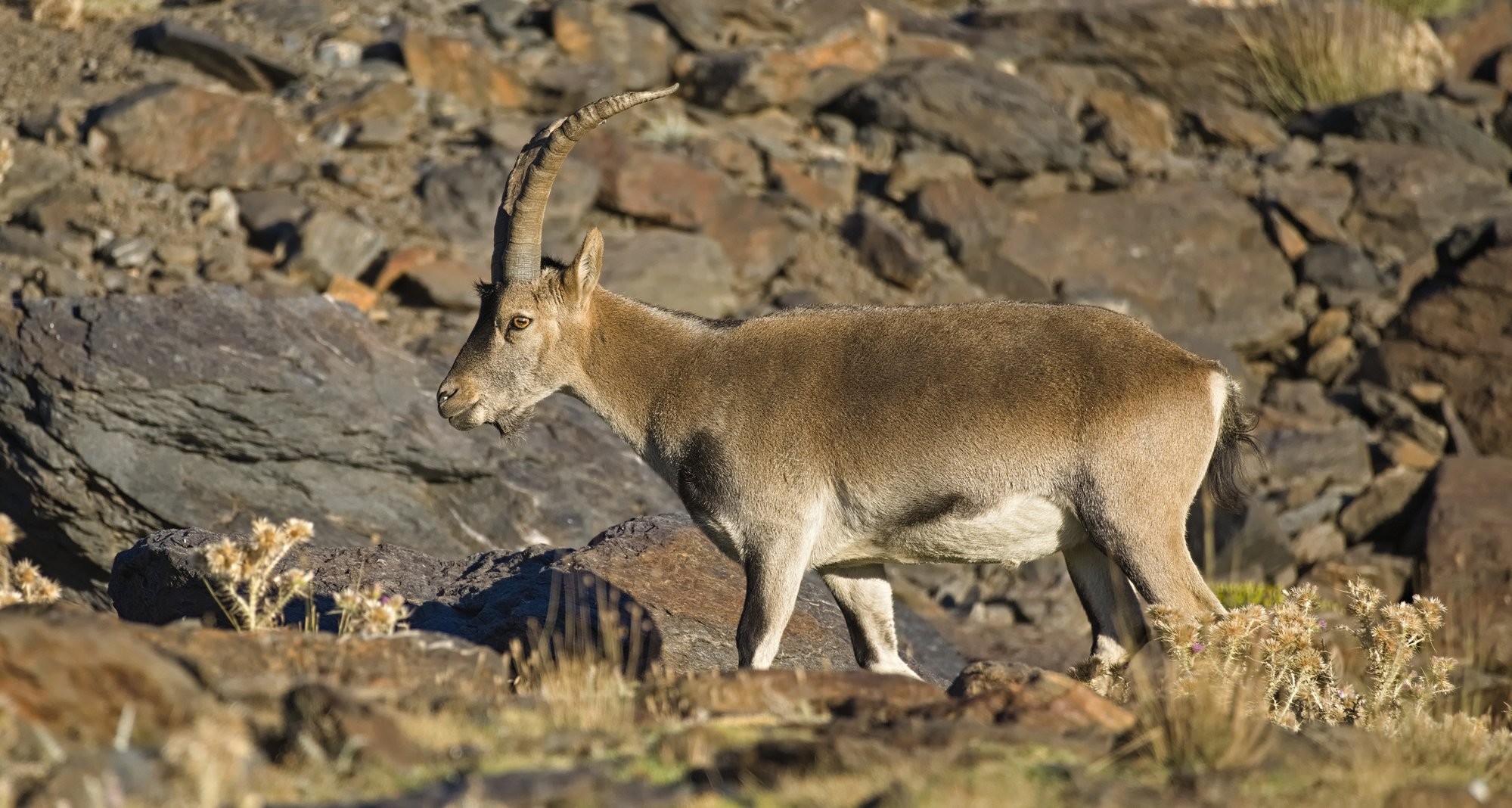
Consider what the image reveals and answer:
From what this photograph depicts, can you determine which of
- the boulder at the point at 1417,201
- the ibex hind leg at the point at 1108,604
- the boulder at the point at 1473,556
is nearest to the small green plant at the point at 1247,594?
the boulder at the point at 1473,556

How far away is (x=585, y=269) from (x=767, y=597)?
233 cm

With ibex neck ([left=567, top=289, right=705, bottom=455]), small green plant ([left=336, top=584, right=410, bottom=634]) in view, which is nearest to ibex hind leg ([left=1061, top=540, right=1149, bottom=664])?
ibex neck ([left=567, top=289, right=705, bottom=455])

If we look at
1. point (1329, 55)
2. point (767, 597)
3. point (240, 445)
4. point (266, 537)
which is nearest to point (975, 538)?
point (767, 597)

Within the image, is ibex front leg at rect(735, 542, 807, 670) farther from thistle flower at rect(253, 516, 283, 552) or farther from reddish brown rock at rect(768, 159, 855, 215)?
reddish brown rock at rect(768, 159, 855, 215)

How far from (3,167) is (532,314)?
5943mm

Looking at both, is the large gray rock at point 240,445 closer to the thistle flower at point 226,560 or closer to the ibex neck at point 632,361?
the ibex neck at point 632,361

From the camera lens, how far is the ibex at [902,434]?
8523 millimetres

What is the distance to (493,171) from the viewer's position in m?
20.5

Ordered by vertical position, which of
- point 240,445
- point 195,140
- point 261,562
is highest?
point 261,562

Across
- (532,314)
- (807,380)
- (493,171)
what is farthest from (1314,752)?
(493,171)

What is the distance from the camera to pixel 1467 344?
69.2 ft

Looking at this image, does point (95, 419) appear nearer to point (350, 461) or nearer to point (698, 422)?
point (350, 461)

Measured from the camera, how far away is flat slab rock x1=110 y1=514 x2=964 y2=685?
964 cm

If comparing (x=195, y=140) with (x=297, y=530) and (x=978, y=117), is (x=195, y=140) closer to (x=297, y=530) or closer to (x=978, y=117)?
(x=978, y=117)
